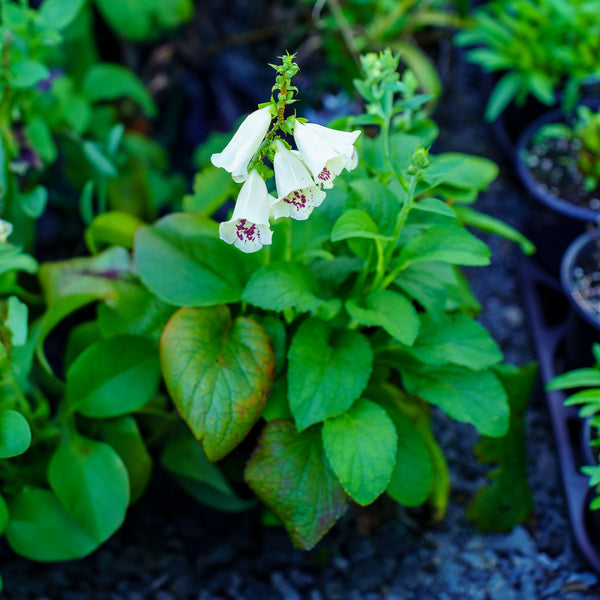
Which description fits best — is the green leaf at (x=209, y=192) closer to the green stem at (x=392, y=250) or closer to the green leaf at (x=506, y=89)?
the green stem at (x=392, y=250)

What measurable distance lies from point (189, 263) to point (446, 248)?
474 mm

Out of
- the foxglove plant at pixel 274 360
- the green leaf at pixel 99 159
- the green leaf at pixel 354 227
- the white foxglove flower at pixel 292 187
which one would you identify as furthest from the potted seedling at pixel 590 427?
the green leaf at pixel 99 159

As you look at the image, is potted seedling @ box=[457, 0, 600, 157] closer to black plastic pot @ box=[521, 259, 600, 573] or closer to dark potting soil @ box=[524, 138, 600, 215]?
dark potting soil @ box=[524, 138, 600, 215]

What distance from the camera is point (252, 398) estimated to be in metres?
1.16

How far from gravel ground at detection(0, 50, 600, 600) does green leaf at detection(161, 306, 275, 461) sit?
41cm

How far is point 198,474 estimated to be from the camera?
1.39 metres

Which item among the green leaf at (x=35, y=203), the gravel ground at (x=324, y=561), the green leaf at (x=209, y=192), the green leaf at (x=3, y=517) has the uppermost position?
the green leaf at (x=35, y=203)

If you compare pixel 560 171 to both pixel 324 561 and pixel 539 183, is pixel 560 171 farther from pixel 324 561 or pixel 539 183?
pixel 324 561

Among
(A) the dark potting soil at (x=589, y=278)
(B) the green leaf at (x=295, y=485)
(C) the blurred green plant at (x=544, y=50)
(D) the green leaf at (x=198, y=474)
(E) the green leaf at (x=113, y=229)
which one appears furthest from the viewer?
(C) the blurred green plant at (x=544, y=50)

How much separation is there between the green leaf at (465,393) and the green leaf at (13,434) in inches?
26.8

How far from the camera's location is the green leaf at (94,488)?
1247 mm

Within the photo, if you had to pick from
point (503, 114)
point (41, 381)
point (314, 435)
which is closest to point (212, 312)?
point (314, 435)

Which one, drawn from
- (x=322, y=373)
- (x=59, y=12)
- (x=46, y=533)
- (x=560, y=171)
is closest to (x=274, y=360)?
(x=322, y=373)

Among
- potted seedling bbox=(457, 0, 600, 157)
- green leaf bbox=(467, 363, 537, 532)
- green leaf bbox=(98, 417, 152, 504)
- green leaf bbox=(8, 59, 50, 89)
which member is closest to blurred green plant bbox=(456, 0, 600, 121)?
potted seedling bbox=(457, 0, 600, 157)
